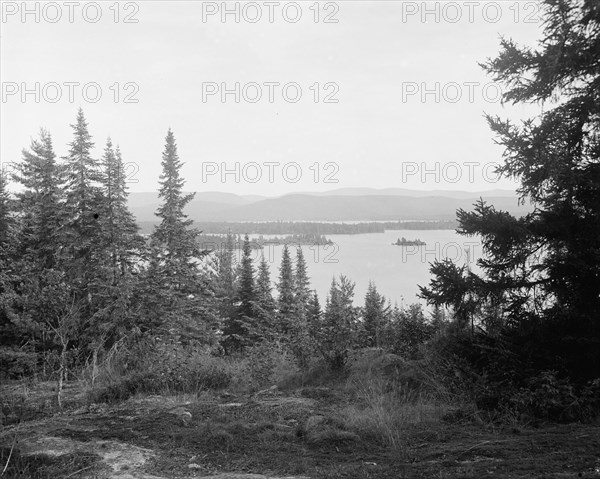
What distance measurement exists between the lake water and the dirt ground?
56951 mm

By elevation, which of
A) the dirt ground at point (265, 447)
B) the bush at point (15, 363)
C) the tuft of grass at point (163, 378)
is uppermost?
the dirt ground at point (265, 447)

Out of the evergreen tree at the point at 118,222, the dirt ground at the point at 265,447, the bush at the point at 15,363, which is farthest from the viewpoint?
the evergreen tree at the point at 118,222

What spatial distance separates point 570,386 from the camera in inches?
204

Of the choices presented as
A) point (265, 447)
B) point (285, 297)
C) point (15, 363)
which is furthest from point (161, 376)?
point (285, 297)

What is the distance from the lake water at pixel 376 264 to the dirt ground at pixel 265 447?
5695cm

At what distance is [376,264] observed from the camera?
96812mm

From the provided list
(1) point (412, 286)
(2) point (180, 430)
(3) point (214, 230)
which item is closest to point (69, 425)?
(2) point (180, 430)

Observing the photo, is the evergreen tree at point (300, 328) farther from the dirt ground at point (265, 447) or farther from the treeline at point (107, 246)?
the treeline at point (107, 246)

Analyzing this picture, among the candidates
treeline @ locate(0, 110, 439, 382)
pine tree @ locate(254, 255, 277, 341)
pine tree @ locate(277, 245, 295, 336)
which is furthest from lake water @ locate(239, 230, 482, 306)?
treeline @ locate(0, 110, 439, 382)

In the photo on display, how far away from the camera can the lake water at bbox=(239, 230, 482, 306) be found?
7244 cm

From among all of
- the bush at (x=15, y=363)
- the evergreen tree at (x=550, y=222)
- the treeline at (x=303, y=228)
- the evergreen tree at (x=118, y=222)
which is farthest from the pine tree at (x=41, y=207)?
the treeline at (x=303, y=228)

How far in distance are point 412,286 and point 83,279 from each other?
6050 cm

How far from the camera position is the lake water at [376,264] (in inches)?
2852

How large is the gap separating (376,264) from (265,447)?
94131 mm
